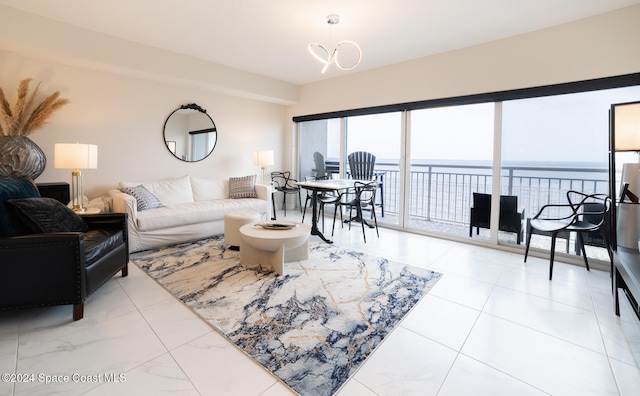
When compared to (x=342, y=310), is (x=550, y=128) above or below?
above

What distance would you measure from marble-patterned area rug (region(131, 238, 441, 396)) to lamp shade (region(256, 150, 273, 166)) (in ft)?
7.01

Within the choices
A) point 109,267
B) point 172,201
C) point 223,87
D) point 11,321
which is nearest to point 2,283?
point 11,321

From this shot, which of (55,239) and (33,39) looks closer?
(55,239)

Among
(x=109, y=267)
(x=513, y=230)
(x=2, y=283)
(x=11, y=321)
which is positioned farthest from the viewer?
(x=513, y=230)

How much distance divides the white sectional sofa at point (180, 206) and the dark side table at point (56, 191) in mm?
423

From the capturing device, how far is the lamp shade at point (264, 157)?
5.21 meters

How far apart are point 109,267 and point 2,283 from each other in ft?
2.00

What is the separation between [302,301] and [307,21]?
2767mm

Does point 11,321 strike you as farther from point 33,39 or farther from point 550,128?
point 550,128

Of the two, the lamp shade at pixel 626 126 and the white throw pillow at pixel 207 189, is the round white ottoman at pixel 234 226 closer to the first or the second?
the white throw pillow at pixel 207 189

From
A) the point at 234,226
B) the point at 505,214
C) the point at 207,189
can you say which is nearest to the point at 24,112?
the point at 207,189

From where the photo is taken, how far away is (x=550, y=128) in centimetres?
333

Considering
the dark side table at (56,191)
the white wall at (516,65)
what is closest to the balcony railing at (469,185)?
the white wall at (516,65)

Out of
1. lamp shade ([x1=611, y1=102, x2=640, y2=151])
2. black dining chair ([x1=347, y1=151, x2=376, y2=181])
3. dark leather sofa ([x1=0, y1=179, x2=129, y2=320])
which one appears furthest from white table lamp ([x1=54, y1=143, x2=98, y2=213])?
lamp shade ([x1=611, y1=102, x2=640, y2=151])
